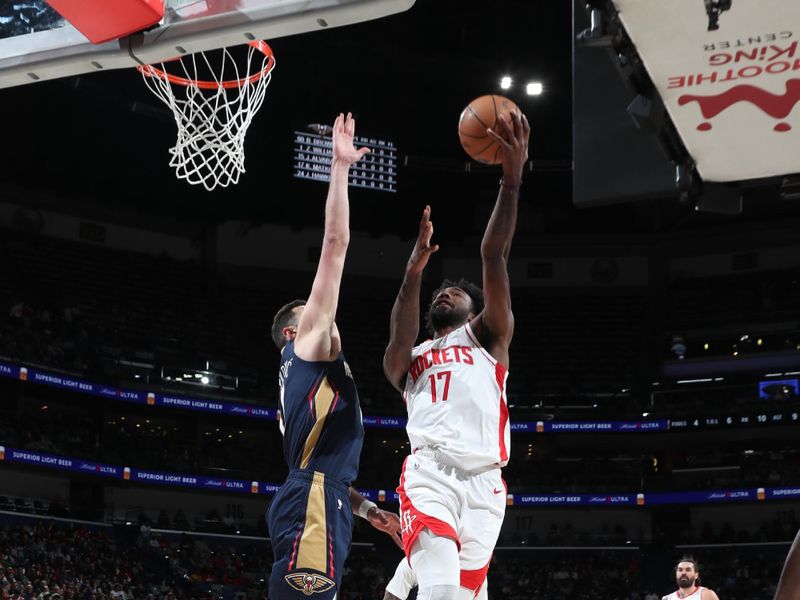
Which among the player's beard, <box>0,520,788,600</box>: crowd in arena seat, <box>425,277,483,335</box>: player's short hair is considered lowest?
<box>0,520,788,600</box>: crowd in arena seat

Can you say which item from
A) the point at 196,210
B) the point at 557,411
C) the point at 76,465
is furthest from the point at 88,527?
the point at 557,411

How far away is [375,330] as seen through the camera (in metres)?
27.1

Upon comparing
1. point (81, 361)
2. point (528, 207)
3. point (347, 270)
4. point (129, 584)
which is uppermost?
point (528, 207)

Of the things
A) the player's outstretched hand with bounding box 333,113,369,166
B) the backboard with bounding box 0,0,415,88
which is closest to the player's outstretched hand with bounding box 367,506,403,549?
the player's outstretched hand with bounding box 333,113,369,166

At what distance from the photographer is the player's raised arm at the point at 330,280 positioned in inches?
163

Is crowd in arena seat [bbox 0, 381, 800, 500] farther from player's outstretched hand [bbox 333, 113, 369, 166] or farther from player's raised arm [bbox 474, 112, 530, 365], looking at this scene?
player's outstretched hand [bbox 333, 113, 369, 166]

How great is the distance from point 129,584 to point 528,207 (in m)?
15.1

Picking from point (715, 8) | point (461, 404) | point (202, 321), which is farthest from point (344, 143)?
point (202, 321)

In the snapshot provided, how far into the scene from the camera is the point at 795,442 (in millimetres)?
25953

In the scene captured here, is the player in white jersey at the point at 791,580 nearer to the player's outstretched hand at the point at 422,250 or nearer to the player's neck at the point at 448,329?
the player's neck at the point at 448,329

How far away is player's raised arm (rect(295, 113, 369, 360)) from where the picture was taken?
413cm

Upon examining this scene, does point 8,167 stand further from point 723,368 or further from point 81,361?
point 723,368

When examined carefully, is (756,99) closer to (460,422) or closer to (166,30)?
(460,422)

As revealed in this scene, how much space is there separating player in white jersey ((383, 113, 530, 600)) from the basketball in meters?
0.50
